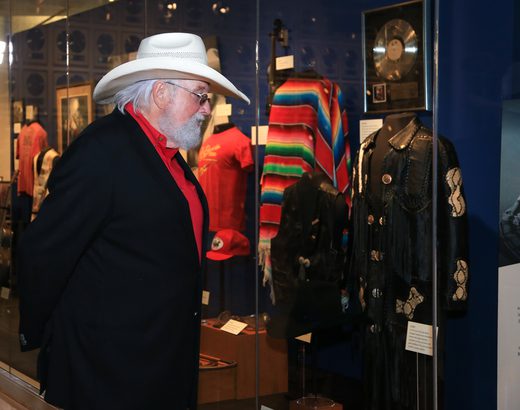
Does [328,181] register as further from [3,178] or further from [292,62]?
[3,178]

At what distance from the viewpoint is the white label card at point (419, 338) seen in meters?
2.77

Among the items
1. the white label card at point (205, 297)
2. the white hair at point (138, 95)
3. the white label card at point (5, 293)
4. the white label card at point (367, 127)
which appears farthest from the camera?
the white label card at point (5, 293)

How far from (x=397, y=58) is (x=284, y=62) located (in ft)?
2.11

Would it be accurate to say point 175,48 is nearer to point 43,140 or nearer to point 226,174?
point 226,174

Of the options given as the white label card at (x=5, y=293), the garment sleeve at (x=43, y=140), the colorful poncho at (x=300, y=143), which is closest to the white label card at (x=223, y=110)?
the colorful poncho at (x=300, y=143)

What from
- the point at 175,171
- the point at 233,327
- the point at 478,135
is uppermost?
the point at 478,135

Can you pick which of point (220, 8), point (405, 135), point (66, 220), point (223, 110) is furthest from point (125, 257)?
point (220, 8)

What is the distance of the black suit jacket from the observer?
7.20ft

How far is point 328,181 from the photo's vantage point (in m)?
3.14

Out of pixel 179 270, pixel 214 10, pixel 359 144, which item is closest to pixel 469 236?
pixel 359 144

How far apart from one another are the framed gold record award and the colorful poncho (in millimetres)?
189

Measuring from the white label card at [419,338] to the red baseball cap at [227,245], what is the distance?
96 centimetres

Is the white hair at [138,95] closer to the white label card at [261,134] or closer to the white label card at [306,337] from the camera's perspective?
the white label card at [261,134]

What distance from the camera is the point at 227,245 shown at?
366cm
